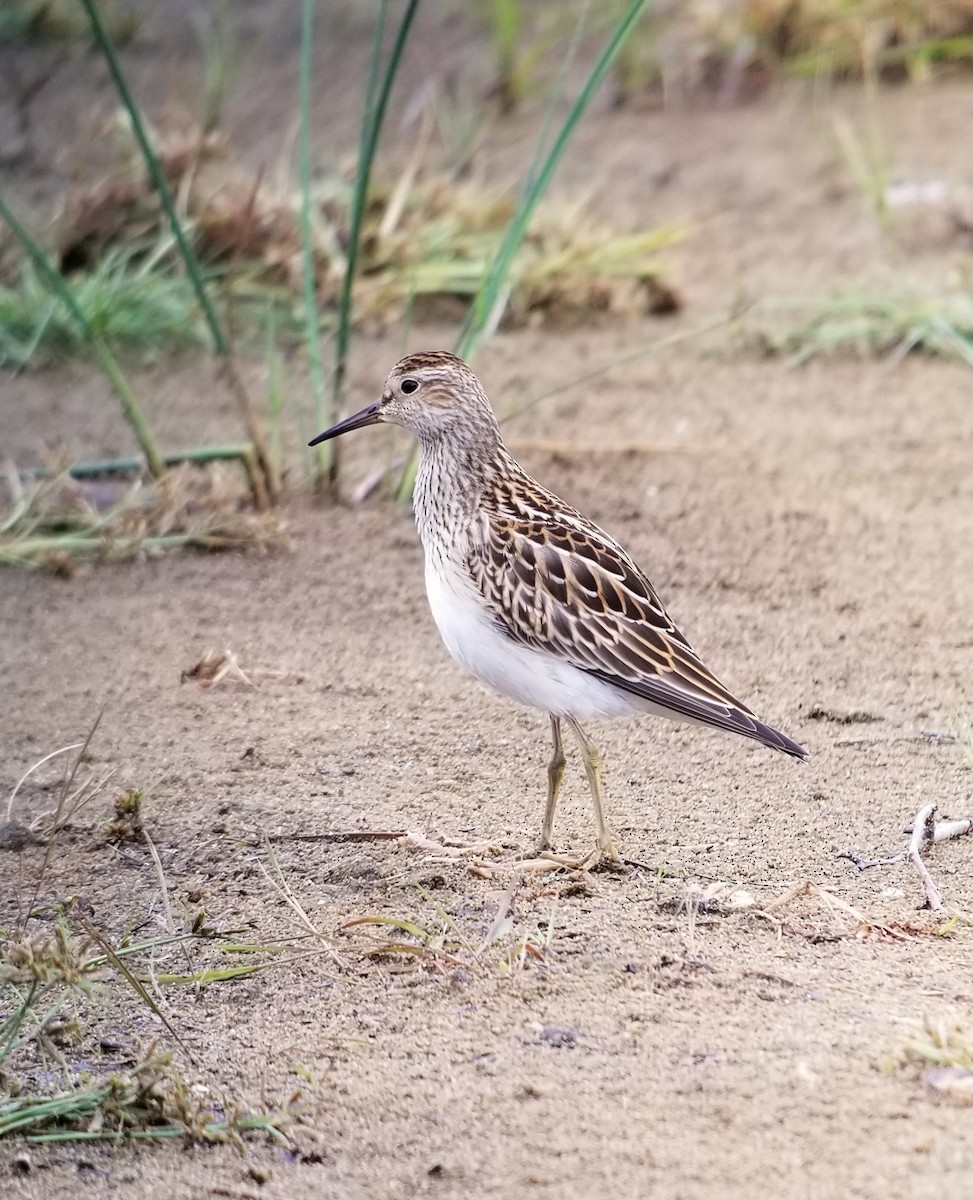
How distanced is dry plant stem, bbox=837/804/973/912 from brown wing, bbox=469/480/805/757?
1.28 ft

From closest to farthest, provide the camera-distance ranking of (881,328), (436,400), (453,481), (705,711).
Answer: (705,711)
(453,481)
(436,400)
(881,328)

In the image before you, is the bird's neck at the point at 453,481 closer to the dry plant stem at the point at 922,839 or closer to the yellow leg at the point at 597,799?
the yellow leg at the point at 597,799

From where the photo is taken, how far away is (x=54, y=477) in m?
5.86

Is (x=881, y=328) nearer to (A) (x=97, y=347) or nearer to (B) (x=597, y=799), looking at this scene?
(A) (x=97, y=347)

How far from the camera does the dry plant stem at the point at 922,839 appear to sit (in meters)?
3.98

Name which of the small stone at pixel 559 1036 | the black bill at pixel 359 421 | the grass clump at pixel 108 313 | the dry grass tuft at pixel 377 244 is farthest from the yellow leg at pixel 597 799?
the dry grass tuft at pixel 377 244

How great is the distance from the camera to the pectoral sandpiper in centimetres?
405

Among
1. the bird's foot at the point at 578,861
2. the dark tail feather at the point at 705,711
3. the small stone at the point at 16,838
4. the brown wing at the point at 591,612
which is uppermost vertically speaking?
the brown wing at the point at 591,612

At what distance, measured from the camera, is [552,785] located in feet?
13.8

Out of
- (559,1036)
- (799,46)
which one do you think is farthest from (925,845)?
(799,46)

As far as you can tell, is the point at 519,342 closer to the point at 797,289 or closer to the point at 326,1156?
the point at 797,289

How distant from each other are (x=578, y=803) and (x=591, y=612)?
618mm

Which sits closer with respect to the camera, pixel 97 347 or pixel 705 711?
pixel 705 711

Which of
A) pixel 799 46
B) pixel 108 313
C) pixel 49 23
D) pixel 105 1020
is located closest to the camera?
pixel 105 1020
